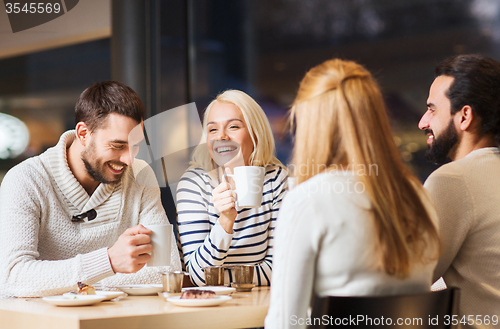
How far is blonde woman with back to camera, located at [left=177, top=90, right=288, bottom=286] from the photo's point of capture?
183 cm

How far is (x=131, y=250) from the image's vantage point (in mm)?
1479

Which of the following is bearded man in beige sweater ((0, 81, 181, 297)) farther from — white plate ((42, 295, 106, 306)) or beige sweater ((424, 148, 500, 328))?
beige sweater ((424, 148, 500, 328))

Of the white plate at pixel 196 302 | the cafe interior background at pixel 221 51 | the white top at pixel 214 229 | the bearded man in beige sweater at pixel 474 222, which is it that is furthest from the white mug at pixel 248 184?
the cafe interior background at pixel 221 51

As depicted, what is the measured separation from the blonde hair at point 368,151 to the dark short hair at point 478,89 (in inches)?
26.3

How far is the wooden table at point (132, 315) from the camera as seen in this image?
1.18 m

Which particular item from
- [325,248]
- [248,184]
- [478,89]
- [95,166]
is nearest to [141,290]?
[248,184]

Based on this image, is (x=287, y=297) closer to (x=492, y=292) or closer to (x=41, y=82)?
(x=492, y=292)

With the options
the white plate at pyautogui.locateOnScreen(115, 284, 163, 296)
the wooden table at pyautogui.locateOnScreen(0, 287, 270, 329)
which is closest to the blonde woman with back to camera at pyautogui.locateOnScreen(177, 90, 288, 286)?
the white plate at pyautogui.locateOnScreen(115, 284, 163, 296)

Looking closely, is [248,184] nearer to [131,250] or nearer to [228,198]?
[228,198]

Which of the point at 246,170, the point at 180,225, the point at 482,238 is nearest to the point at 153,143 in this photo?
the point at 180,225

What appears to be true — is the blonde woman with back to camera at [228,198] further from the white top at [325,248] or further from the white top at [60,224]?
the white top at [325,248]

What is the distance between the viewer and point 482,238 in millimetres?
1507

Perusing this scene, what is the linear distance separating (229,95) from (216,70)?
1591 millimetres

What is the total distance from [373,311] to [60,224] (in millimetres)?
1268
